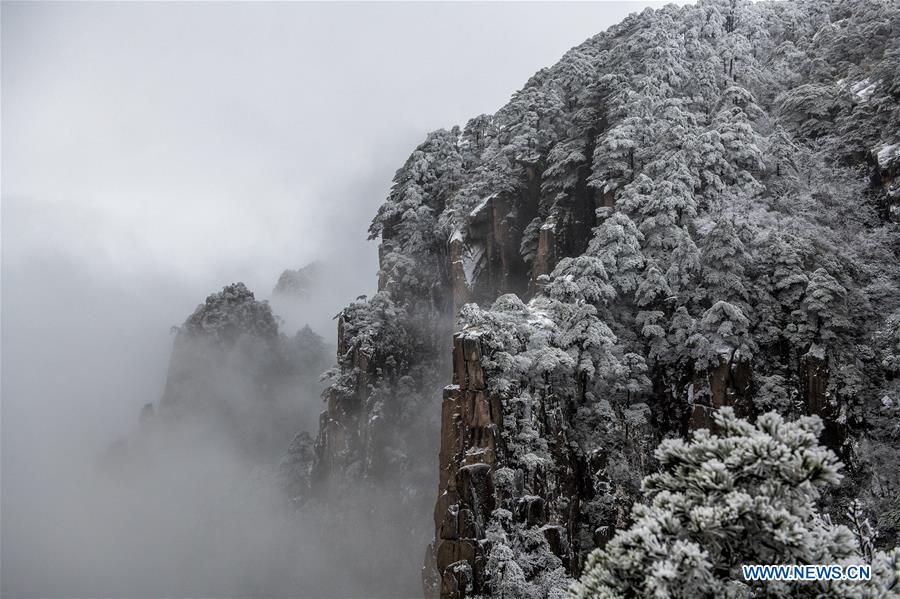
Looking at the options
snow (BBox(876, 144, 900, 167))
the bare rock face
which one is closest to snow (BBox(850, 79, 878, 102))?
snow (BBox(876, 144, 900, 167))

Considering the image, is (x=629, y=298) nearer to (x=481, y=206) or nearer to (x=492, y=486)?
(x=492, y=486)

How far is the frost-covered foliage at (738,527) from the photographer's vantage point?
30.5 feet

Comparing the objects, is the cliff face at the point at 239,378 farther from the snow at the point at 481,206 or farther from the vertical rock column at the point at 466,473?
the vertical rock column at the point at 466,473

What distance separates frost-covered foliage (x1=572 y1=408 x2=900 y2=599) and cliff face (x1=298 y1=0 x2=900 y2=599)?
1467 centimetres

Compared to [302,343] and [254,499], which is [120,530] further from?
[302,343]

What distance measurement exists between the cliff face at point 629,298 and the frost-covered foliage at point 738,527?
14.7m

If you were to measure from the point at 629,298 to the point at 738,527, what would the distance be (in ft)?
82.8

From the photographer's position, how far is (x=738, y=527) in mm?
9586

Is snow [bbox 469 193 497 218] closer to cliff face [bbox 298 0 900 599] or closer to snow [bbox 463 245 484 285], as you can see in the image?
cliff face [bbox 298 0 900 599]

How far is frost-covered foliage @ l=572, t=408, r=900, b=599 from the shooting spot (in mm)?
9305

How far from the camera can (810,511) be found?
376 inches

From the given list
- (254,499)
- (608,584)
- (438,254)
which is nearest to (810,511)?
(608,584)

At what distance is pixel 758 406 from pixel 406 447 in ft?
88.4

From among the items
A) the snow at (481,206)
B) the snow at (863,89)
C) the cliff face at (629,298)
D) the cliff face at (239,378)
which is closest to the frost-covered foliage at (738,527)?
the cliff face at (629,298)
